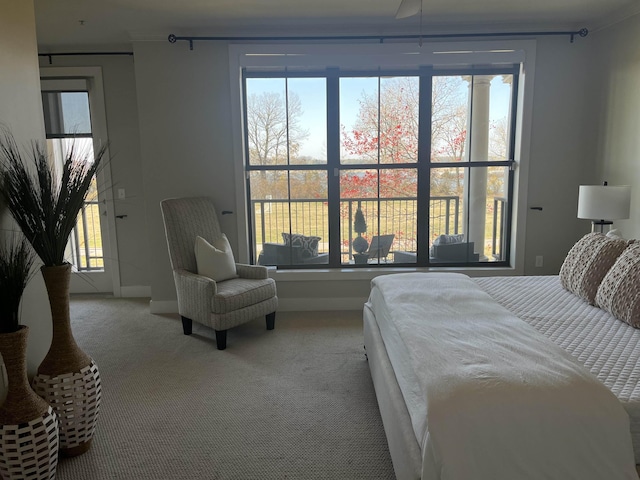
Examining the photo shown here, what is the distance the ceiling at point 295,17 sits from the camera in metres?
3.42

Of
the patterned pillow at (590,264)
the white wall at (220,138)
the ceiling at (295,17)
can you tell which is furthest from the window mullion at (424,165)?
the patterned pillow at (590,264)

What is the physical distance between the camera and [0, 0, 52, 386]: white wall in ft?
6.98

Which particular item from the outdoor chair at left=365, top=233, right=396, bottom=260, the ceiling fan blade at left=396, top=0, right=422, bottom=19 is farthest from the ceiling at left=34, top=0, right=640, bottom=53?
the outdoor chair at left=365, top=233, right=396, bottom=260

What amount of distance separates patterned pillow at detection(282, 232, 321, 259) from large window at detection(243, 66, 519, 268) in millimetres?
10

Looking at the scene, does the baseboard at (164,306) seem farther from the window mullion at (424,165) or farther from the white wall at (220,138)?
the window mullion at (424,165)

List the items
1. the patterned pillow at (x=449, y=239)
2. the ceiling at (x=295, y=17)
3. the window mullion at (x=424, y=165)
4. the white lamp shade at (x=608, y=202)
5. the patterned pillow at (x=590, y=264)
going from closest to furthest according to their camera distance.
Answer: the patterned pillow at (x=590, y=264)
the white lamp shade at (x=608, y=202)
the ceiling at (x=295, y=17)
the window mullion at (x=424, y=165)
the patterned pillow at (x=449, y=239)

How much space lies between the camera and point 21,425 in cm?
178

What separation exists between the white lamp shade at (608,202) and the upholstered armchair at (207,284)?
2592 millimetres

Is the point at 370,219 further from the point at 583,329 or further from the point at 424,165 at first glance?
the point at 583,329

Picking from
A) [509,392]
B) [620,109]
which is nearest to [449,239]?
[620,109]

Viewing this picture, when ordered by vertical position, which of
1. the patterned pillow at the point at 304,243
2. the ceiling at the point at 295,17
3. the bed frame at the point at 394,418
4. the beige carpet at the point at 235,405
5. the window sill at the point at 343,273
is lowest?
the beige carpet at the point at 235,405

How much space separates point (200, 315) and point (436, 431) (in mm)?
2510

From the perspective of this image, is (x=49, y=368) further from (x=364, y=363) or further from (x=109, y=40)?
(x=109, y=40)

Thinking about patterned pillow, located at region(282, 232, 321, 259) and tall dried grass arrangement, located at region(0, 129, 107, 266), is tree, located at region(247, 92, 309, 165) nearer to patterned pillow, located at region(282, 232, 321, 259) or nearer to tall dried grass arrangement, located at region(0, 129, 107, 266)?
patterned pillow, located at region(282, 232, 321, 259)
